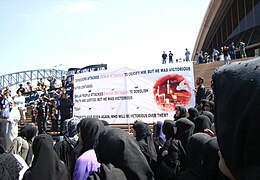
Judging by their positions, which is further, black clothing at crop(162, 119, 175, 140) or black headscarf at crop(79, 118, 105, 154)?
black clothing at crop(162, 119, 175, 140)

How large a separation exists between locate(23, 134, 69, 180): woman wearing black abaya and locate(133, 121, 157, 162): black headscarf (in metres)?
1.40

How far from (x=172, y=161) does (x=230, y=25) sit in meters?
36.5

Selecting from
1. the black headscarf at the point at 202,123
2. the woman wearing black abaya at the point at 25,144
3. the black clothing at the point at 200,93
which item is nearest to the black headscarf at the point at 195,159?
the black headscarf at the point at 202,123

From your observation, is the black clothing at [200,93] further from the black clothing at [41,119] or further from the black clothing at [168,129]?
the black clothing at [41,119]

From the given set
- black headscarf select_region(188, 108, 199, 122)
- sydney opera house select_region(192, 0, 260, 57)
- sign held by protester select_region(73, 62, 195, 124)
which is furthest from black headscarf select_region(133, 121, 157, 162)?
sydney opera house select_region(192, 0, 260, 57)

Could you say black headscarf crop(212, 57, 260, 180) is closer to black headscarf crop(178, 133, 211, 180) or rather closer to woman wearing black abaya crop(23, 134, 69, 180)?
black headscarf crop(178, 133, 211, 180)

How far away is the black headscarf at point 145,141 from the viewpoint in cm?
397

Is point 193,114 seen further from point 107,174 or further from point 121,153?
point 107,174

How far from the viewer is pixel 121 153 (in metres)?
2.46

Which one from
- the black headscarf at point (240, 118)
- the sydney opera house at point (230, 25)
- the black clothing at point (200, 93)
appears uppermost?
the sydney opera house at point (230, 25)

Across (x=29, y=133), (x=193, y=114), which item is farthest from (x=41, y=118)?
(x=193, y=114)

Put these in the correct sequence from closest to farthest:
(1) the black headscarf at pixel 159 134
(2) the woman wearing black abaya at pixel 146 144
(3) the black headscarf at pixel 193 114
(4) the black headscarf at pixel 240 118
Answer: (4) the black headscarf at pixel 240 118 → (2) the woman wearing black abaya at pixel 146 144 → (1) the black headscarf at pixel 159 134 → (3) the black headscarf at pixel 193 114

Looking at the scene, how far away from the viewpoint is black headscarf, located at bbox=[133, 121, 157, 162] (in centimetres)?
397

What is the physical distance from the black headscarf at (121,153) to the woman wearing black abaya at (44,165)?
0.52m
